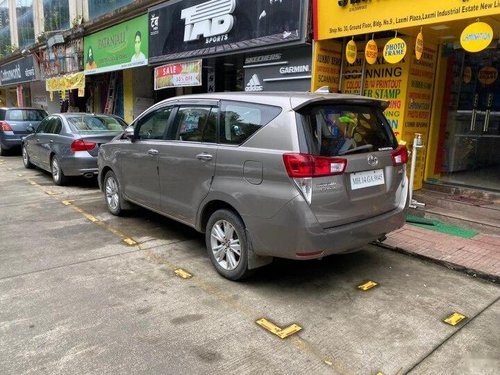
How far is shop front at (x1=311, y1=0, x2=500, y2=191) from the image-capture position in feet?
21.0

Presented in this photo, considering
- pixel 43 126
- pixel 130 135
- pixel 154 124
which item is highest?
pixel 154 124

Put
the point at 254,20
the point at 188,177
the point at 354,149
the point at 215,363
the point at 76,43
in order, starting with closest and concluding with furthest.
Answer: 1. the point at 215,363
2. the point at 354,149
3. the point at 188,177
4. the point at 254,20
5. the point at 76,43

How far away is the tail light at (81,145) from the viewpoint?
834cm

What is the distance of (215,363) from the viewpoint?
299 centimetres

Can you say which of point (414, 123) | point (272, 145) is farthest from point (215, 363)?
point (414, 123)

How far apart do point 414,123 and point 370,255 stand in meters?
2.96

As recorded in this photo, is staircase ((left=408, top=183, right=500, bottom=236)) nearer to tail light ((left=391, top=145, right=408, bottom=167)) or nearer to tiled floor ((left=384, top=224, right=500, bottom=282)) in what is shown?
tiled floor ((left=384, top=224, right=500, bottom=282))

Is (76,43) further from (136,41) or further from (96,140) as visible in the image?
(96,140)

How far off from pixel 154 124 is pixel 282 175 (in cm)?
248

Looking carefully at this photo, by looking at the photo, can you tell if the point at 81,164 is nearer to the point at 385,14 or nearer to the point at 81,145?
the point at 81,145

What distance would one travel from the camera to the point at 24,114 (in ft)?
45.9

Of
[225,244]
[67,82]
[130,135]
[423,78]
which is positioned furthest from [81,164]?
[67,82]

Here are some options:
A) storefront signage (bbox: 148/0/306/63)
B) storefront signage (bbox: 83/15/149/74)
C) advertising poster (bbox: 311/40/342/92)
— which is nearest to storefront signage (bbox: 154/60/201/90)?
storefront signage (bbox: 148/0/306/63)

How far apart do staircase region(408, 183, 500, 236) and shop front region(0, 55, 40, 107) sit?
64.4ft
